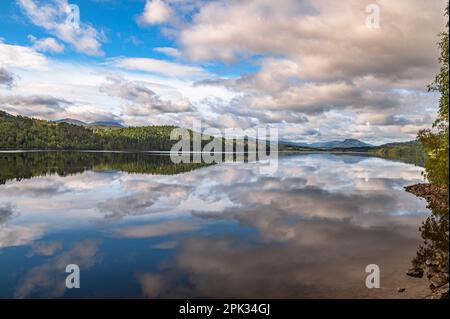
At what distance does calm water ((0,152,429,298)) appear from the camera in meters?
21.4

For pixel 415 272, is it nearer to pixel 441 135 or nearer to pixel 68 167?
pixel 441 135

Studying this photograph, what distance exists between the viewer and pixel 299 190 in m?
67.3

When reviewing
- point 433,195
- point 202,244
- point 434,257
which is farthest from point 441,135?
point 433,195

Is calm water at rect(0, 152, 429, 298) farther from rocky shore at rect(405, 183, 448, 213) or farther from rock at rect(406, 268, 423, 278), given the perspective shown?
rocky shore at rect(405, 183, 448, 213)

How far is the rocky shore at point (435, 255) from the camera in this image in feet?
67.2

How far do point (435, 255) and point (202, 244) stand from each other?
60.7ft

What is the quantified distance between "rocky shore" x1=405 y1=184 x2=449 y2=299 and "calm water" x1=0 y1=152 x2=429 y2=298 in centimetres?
97

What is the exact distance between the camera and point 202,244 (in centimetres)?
3016

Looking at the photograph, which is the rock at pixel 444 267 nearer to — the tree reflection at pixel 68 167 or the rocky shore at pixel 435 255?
the rocky shore at pixel 435 255
